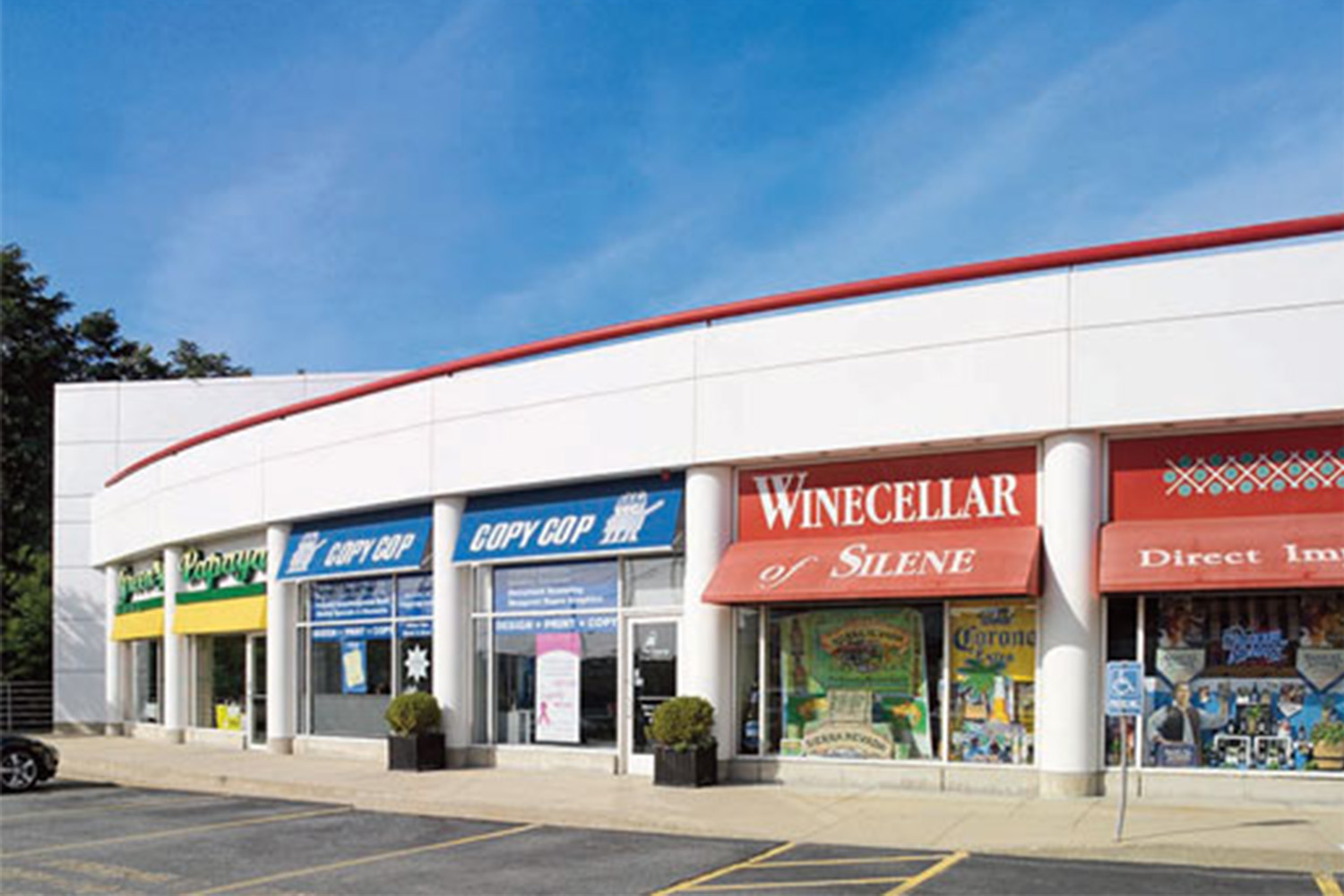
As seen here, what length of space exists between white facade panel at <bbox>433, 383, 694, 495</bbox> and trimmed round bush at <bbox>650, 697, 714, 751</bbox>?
3313 mm

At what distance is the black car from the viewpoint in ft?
69.8

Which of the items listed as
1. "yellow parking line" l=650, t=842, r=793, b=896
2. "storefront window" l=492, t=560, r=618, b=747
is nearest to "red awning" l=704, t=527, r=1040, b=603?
"storefront window" l=492, t=560, r=618, b=747

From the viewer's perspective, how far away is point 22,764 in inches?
842

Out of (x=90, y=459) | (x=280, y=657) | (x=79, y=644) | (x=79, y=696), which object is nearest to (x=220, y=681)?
(x=280, y=657)

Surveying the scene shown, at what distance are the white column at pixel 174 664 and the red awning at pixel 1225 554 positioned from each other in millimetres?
21544

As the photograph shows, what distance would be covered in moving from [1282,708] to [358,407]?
15.5 metres

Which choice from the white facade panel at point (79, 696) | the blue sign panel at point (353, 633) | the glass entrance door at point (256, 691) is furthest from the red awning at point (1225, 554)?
the white facade panel at point (79, 696)

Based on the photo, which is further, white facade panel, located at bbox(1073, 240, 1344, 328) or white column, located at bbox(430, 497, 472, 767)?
white column, located at bbox(430, 497, 472, 767)

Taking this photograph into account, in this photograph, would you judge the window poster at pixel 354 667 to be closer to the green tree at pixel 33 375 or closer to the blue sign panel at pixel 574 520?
the blue sign panel at pixel 574 520

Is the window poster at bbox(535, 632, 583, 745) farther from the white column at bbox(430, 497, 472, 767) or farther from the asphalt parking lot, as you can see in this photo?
the asphalt parking lot

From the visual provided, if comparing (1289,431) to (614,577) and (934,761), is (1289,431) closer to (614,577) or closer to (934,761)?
(934,761)

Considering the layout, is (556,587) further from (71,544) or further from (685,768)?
(71,544)

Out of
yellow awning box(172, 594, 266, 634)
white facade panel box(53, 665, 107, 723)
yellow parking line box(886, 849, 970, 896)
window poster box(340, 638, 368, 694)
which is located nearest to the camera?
yellow parking line box(886, 849, 970, 896)

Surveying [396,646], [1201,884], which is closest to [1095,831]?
[1201,884]
